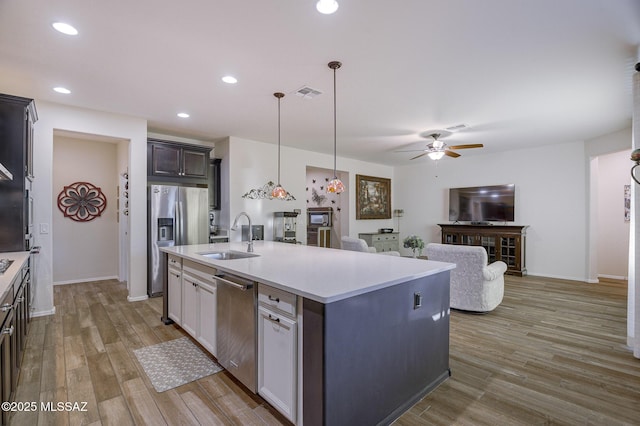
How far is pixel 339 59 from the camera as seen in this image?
2.77m

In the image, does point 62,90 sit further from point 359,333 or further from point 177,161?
point 359,333

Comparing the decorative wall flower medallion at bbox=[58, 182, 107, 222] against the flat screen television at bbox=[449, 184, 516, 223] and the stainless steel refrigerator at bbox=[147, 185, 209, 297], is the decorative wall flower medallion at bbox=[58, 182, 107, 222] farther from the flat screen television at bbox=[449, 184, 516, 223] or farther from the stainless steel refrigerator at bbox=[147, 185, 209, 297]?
the flat screen television at bbox=[449, 184, 516, 223]

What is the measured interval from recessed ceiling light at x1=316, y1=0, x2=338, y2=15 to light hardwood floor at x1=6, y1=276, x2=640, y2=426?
2719 millimetres

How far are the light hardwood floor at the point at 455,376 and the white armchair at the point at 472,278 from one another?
18 centimetres

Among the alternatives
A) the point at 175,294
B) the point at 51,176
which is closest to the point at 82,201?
the point at 51,176

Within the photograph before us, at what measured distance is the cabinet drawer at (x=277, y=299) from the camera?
71.3 inches

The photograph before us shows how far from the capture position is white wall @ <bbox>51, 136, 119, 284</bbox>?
543 centimetres

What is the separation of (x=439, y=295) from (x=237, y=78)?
9.26 ft

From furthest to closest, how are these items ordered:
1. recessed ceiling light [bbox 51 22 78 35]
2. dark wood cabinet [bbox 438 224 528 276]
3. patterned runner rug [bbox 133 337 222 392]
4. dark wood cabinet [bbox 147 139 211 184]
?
dark wood cabinet [bbox 438 224 528 276] → dark wood cabinet [bbox 147 139 211 184] → patterned runner rug [bbox 133 337 222 392] → recessed ceiling light [bbox 51 22 78 35]

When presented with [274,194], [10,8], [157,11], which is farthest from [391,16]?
[10,8]

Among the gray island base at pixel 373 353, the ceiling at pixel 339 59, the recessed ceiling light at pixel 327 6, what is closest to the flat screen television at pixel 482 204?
the ceiling at pixel 339 59

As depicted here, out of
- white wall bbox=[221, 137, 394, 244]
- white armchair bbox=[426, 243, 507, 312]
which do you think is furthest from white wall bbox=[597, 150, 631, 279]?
white wall bbox=[221, 137, 394, 244]

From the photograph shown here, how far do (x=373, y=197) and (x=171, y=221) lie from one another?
5.36 m

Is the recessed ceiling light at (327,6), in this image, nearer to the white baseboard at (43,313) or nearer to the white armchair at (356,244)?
the white armchair at (356,244)
